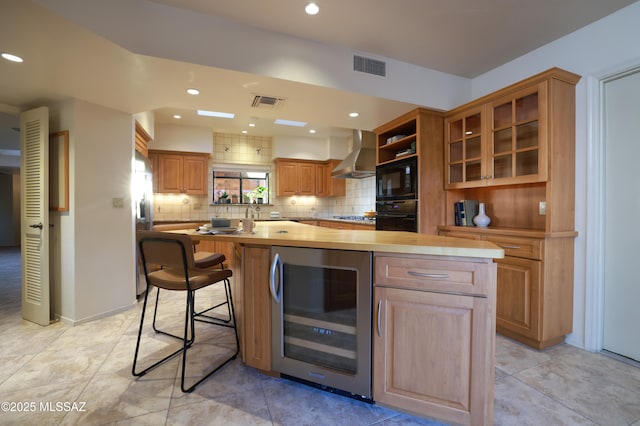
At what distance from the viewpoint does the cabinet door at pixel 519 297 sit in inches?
85.4

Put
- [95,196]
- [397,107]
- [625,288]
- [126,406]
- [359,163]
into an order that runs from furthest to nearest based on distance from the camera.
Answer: [359,163] → [397,107] → [95,196] → [625,288] → [126,406]

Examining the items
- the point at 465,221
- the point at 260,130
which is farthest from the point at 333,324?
the point at 260,130

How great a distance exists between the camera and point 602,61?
7.06 feet

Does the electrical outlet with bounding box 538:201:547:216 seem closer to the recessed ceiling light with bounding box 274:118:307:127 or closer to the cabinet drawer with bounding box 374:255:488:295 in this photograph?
the cabinet drawer with bounding box 374:255:488:295

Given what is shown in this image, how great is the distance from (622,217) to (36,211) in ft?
16.7

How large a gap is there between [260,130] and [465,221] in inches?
163

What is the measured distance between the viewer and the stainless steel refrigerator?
3.25 m

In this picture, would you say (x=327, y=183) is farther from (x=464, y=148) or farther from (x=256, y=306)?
(x=256, y=306)

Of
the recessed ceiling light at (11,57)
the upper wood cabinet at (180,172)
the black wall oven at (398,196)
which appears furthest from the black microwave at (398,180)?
the upper wood cabinet at (180,172)

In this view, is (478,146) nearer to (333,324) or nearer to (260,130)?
(333,324)

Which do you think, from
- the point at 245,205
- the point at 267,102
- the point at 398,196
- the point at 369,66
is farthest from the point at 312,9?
the point at 245,205

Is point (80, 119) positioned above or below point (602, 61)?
below

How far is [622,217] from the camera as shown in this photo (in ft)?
6.86

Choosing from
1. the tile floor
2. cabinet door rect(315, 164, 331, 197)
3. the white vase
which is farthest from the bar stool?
cabinet door rect(315, 164, 331, 197)
